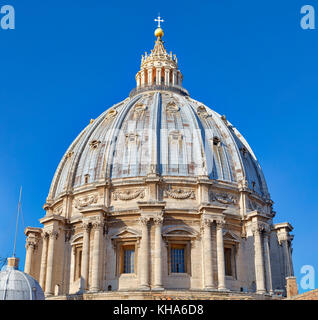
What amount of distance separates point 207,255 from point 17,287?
17011mm

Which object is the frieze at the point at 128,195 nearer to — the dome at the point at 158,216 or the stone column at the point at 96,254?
the dome at the point at 158,216

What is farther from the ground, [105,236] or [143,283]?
[105,236]

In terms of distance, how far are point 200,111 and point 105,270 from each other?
72.7ft

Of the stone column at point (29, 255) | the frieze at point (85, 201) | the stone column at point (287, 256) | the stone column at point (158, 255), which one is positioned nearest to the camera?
the stone column at point (158, 255)

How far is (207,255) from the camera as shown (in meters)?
47.6

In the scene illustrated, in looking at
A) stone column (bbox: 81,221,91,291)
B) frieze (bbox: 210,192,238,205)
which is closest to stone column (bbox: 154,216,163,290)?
stone column (bbox: 81,221,91,291)

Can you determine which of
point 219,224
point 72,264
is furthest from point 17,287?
point 219,224

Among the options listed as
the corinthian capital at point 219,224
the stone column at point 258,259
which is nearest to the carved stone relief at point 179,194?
the corinthian capital at point 219,224

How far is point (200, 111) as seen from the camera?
6169cm

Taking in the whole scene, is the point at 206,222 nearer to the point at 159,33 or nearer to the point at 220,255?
the point at 220,255

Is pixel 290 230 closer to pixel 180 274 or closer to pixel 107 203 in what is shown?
pixel 180 274

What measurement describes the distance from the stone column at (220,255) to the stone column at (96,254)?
34.3 ft

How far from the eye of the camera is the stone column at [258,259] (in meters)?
49.8
